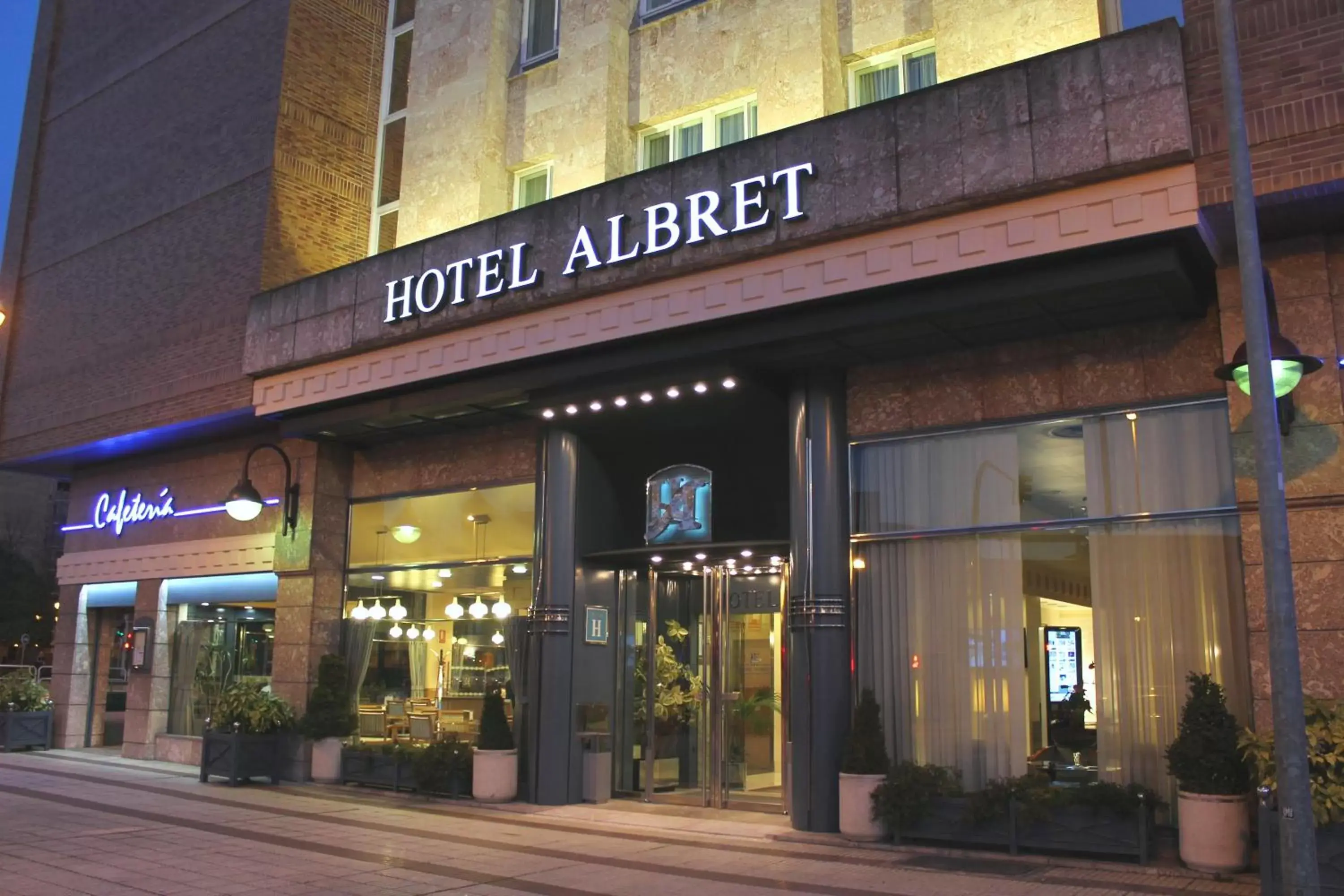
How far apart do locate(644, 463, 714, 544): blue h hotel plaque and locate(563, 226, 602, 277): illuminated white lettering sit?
3107 mm

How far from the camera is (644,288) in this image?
521 inches

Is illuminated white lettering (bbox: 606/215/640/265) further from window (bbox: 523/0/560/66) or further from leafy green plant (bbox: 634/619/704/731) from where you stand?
window (bbox: 523/0/560/66)

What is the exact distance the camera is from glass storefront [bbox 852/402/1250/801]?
11070 millimetres

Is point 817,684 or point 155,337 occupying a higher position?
point 155,337

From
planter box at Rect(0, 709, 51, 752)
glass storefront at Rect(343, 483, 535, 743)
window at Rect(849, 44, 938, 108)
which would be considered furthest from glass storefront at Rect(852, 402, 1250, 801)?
planter box at Rect(0, 709, 51, 752)

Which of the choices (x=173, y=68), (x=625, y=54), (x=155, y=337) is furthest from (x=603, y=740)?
(x=173, y=68)

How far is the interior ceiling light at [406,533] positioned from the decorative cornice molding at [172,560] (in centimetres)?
225

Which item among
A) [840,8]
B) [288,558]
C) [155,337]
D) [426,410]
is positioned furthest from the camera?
[155,337]

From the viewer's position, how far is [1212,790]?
9.90 metres

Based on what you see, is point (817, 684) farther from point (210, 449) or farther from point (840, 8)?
point (210, 449)

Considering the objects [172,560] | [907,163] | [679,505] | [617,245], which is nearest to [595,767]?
[679,505]

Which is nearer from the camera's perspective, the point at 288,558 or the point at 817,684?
the point at 817,684

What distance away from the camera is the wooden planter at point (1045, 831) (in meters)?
10.4

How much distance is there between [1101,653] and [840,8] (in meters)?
8.64
